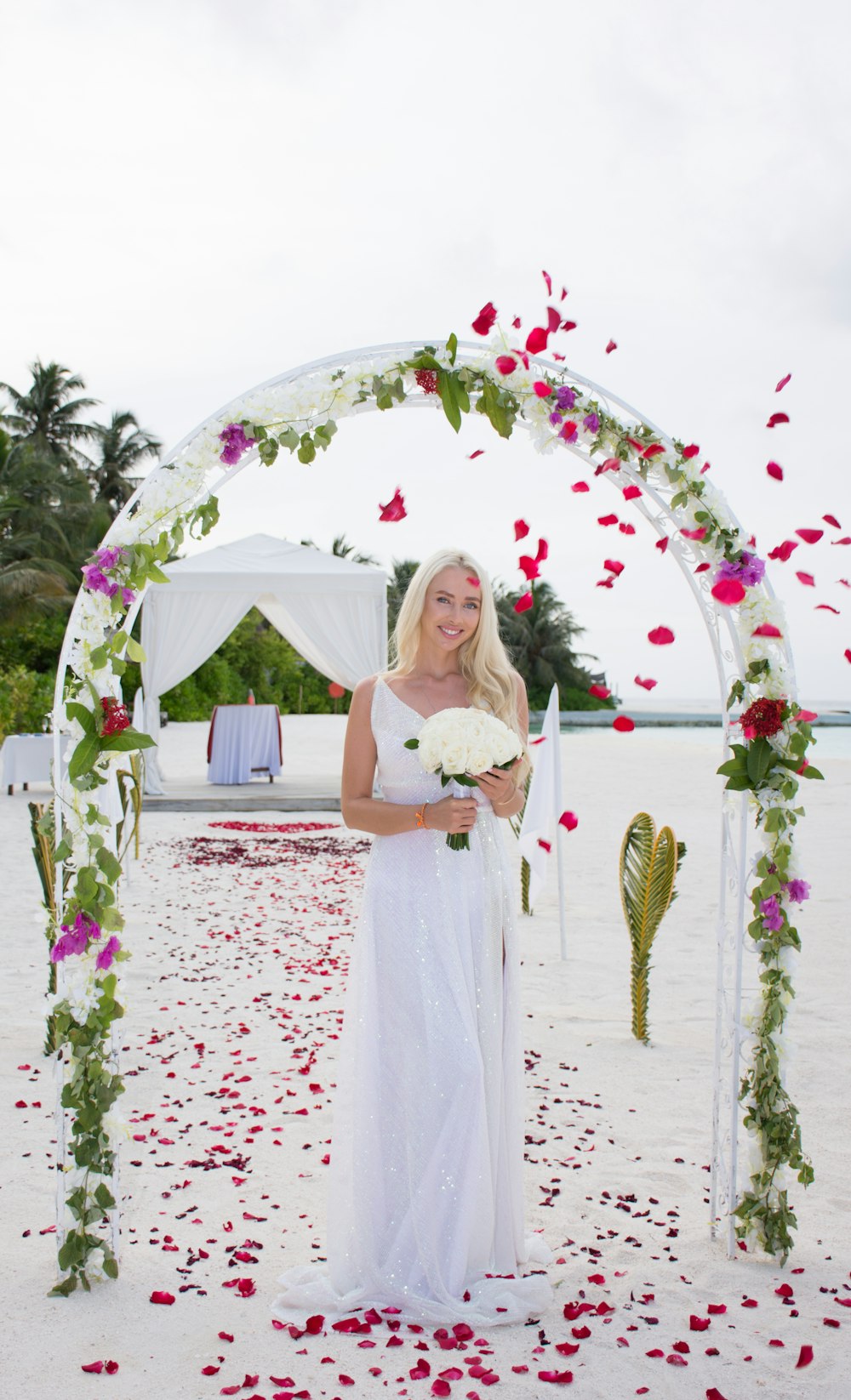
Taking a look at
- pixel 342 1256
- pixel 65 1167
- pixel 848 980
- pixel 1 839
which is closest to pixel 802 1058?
pixel 848 980

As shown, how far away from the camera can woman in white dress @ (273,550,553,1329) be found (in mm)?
3035

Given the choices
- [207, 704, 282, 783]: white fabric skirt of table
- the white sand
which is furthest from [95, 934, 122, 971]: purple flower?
[207, 704, 282, 783]: white fabric skirt of table

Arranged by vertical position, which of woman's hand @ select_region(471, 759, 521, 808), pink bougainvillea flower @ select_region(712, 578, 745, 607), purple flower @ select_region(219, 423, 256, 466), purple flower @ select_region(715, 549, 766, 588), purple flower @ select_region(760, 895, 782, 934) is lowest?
purple flower @ select_region(760, 895, 782, 934)

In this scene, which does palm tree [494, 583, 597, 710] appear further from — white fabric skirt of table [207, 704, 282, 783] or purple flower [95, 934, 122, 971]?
purple flower [95, 934, 122, 971]

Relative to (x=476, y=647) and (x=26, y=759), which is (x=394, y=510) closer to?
(x=476, y=647)

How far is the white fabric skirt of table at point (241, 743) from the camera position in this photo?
1639 centimetres

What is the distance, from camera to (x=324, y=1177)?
400cm

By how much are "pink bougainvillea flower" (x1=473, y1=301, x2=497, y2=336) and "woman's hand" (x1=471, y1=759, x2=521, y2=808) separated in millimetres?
1213

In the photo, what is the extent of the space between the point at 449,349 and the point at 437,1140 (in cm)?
222

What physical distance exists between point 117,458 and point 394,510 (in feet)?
135

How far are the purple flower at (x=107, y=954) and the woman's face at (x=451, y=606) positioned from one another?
1.29 metres

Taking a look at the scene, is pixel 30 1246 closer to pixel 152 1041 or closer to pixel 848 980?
pixel 152 1041

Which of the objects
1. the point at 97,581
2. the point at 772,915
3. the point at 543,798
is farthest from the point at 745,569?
the point at 543,798

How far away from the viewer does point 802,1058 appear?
533 cm
